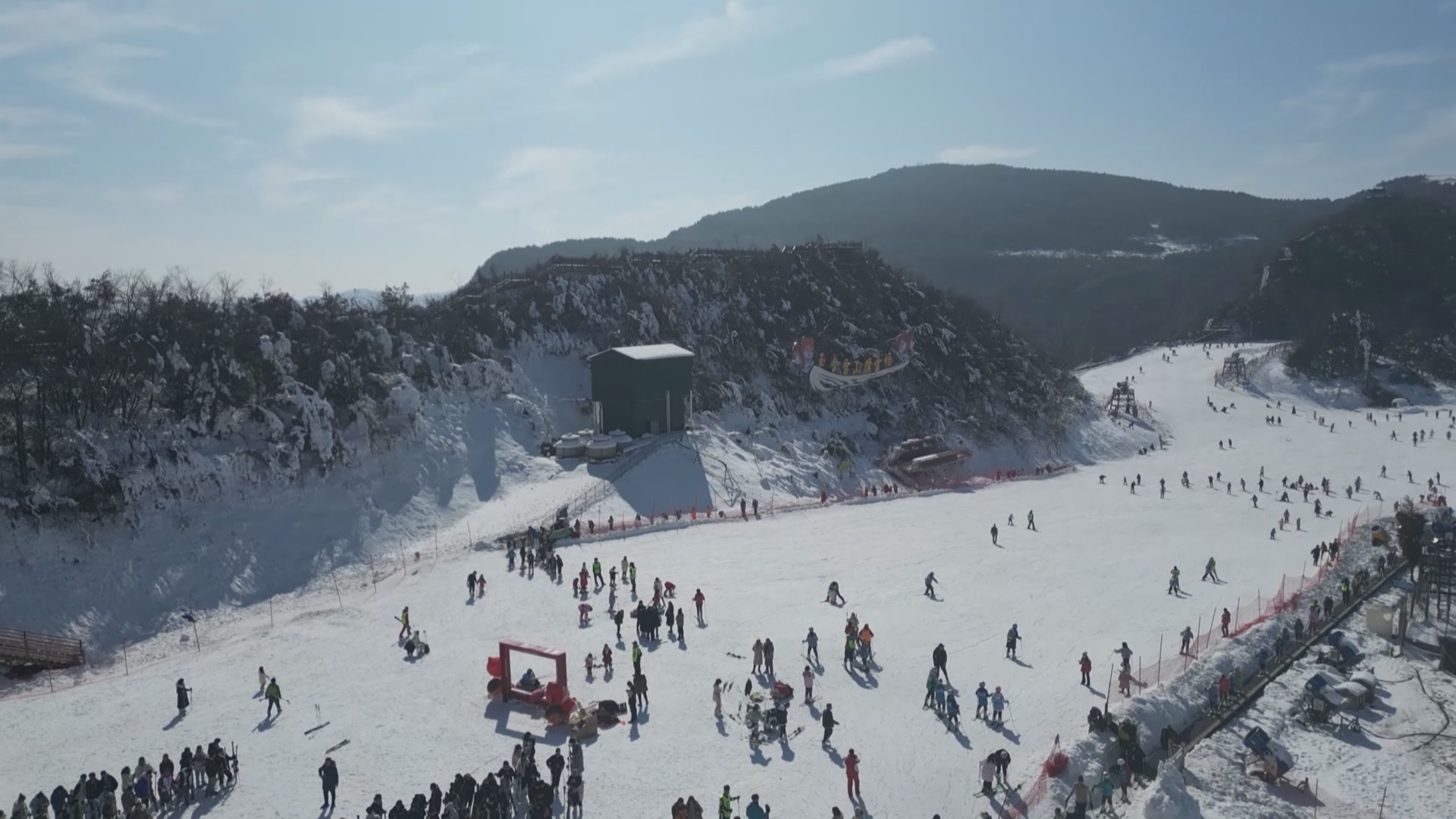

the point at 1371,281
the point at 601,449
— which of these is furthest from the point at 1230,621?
the point at 1371,281

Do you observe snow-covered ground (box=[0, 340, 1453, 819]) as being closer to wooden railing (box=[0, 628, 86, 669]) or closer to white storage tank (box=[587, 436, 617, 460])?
wooden railing (box=[0, 628, 86, 669])

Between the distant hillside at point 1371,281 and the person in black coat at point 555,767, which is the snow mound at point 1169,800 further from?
the distant hillside at point 1371,281

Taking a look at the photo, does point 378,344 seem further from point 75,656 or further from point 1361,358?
point 1361,358

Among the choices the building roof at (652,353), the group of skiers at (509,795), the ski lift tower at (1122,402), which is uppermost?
the building roof at (652,353)

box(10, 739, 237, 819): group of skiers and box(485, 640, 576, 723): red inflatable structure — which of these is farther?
box(485, 640, 576, 723): red inflatable structure

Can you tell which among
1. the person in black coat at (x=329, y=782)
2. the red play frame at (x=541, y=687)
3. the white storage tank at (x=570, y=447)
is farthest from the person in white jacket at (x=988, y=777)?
the white storage tank at (x=570, y=447)

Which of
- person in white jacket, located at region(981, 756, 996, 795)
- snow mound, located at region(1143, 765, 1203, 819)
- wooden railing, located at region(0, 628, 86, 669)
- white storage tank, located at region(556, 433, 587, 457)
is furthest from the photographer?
white storage tank, located at region(556, 433, 587, 457)

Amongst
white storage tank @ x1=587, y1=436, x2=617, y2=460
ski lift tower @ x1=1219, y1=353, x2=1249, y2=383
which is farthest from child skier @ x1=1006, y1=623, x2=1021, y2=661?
ski lift tower @ x1=1219, y1=353, x2=1249, y2=383
